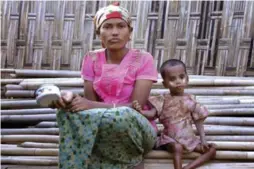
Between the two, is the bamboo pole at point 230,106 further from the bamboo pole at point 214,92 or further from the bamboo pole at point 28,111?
the bamboo pole at point 28,111

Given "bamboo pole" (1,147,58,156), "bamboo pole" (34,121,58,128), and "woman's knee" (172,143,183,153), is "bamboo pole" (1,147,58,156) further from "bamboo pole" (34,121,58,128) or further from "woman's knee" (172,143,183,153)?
"woman's knee" (172,143,183,153)

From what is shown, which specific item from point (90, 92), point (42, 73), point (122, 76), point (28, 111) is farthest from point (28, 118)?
point (122, 76)

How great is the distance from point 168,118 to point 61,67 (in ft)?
3.74

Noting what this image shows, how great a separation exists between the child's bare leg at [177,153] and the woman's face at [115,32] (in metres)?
0.47

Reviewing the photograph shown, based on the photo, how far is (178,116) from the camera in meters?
2.81

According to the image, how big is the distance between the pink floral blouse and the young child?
0.07 meters

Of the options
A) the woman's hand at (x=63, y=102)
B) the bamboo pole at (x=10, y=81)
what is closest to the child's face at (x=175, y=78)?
the woman's hand at (x=63, y=102)

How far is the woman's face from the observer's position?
9.17 ft

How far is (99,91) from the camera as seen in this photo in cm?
285

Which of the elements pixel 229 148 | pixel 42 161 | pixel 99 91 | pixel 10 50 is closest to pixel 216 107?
pixel 229 148

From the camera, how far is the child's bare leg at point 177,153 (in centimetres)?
267

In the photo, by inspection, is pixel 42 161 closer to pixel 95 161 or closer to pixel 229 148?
pixel 95 161

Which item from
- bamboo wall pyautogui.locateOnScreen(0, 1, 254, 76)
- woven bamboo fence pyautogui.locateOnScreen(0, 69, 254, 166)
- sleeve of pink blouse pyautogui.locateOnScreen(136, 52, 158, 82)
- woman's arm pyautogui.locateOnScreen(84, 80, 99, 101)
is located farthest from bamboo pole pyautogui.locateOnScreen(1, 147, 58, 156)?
bamboo wall pyautogui.locateOnScreen(0, 1, 254, 76)

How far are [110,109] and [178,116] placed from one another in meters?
0.39
